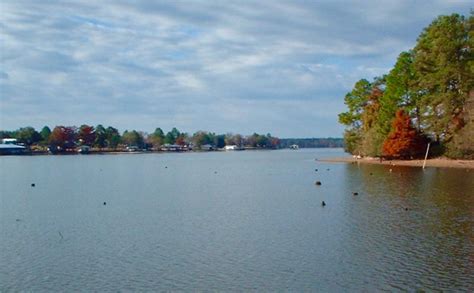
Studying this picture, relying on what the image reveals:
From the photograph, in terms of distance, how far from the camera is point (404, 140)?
76500 millimetres

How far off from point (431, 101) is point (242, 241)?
55.3 m

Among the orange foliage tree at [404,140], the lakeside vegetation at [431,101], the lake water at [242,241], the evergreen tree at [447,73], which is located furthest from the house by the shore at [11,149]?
the lake water at [242,241]

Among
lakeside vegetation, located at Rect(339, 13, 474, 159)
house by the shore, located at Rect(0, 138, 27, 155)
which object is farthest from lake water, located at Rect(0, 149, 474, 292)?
house by the shore, located at Rect(0, 138, 27, 155)

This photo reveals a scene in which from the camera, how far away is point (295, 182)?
174 feet

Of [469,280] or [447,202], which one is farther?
[447,202]

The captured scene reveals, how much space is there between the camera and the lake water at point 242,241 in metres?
17.7

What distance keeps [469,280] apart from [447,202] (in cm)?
1827

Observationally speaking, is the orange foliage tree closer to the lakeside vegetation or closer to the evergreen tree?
the lakeside vegetation

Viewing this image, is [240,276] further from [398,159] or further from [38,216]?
[398,159]

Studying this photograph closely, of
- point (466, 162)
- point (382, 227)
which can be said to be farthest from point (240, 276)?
point (466, 162)

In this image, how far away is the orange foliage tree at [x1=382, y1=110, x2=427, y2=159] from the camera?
250ft

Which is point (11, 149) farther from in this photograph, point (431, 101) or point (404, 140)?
point (431, 101)

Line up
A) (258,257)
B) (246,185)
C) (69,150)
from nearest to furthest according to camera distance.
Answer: (258,257)
(246,185)
(69,150)

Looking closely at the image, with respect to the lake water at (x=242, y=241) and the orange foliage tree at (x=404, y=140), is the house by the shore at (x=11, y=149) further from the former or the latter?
the lake water at (x=242, y=241)
